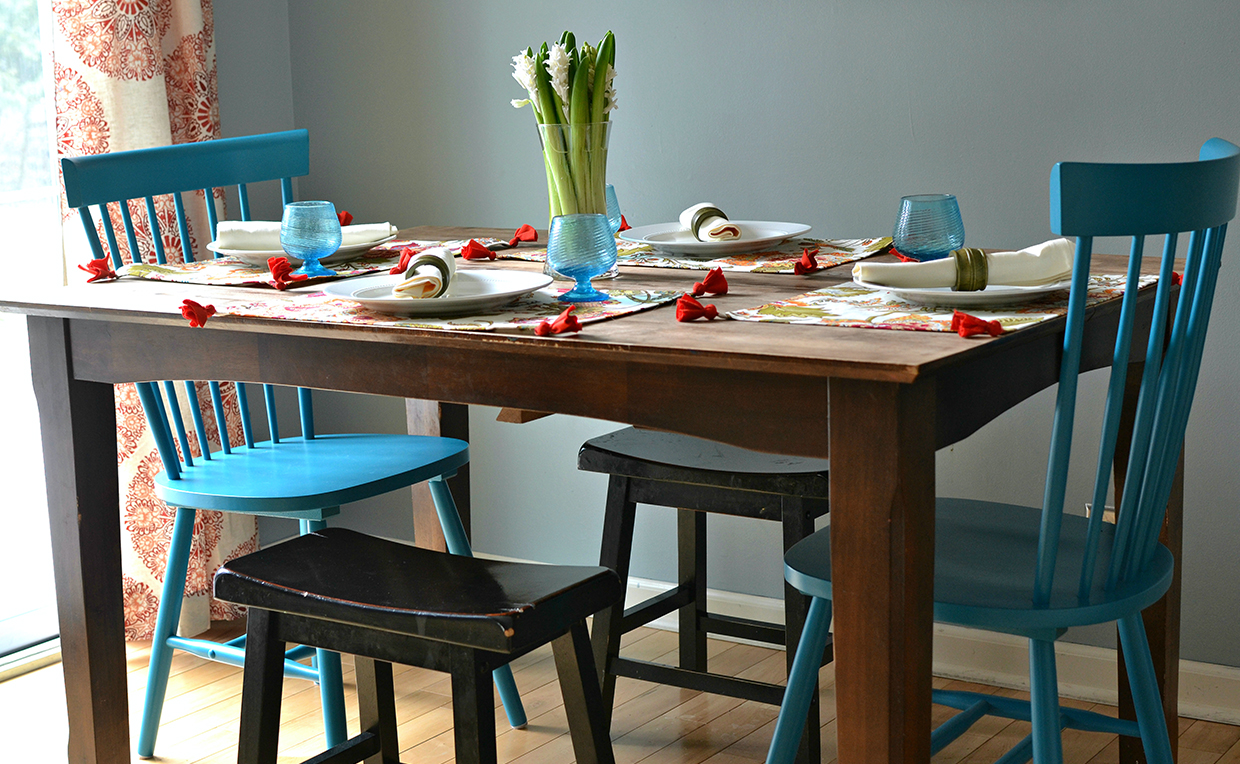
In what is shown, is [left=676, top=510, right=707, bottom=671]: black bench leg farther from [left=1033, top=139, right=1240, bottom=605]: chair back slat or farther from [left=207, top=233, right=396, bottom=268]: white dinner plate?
[left=1033, top=139, right=1240, bottom=605]: chair back slat

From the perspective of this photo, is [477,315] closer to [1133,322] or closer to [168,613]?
[1133,322]

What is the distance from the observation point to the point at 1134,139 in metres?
2.11

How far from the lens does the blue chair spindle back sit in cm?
192

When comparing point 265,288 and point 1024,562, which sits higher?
point 265,288

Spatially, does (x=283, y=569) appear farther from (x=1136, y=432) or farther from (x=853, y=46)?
(x=853, y=46)

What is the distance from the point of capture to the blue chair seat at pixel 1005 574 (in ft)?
4.29

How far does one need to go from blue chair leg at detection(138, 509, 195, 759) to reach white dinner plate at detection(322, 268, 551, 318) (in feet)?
2.08

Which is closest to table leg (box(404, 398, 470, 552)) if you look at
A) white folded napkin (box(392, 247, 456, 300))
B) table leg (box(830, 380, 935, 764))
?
white folded napkin (box(392, 247, 456, 300))

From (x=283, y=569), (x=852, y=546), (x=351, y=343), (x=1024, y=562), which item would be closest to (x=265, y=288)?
(x=351, y=343)

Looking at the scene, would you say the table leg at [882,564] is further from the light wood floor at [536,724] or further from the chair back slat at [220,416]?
Answer: the chair back slat at [220,416]

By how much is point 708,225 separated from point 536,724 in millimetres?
982

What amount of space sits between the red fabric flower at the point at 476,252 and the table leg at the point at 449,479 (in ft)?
1.38

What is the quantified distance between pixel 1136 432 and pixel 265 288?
44.0 inches

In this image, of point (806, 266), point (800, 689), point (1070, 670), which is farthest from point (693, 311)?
point (1070, 670)
